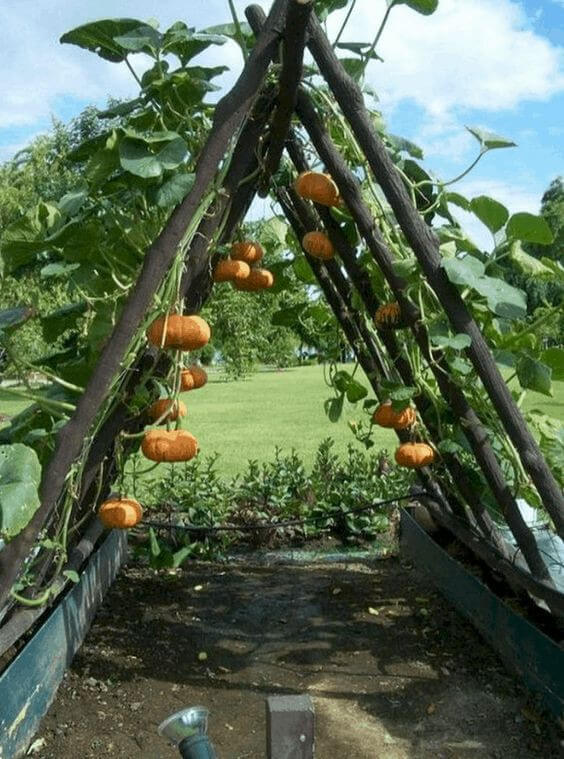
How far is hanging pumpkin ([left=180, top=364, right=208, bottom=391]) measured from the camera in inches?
128

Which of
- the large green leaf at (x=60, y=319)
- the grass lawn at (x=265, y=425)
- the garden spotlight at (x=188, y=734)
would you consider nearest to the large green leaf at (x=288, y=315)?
the large green leaf at (x=60, y=319)

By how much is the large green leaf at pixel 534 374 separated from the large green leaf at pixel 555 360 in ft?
0.21

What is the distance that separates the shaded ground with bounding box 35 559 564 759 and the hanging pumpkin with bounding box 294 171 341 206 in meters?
1.90

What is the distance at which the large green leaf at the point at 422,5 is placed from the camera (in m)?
2.95

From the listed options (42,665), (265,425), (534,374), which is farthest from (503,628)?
(265,425)

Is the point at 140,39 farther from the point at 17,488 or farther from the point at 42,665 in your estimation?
the point at 42,665

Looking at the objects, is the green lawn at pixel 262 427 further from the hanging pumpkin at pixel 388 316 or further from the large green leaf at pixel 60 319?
the large green leaf at pixel 60 319

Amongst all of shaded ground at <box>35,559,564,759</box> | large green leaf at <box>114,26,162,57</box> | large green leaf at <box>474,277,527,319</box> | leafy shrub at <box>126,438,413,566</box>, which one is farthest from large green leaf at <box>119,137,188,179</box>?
leafy shrub at <box>126,438,413,566</box>

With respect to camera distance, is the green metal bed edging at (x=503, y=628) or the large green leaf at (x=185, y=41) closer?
the large green leaf at (x=185, y=41)

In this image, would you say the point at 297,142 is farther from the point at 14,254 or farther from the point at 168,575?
the point at 168,575

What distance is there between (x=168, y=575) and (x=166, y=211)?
2.52m

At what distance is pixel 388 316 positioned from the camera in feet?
11.6

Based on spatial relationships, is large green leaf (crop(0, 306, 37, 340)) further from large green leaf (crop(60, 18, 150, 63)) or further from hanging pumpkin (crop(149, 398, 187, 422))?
large green leaf (crop(60, 18, 150, 63))

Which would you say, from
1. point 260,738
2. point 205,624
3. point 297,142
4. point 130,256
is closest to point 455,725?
point 260,738
